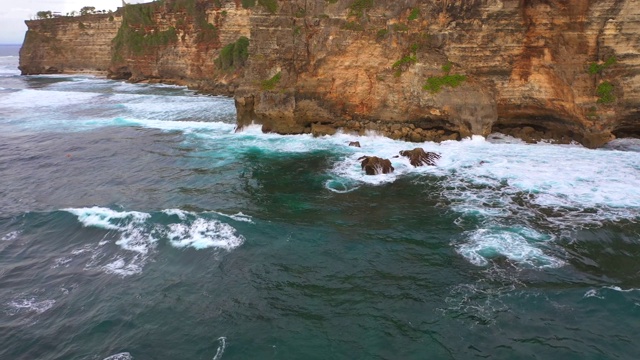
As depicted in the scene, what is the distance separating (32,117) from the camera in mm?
41594

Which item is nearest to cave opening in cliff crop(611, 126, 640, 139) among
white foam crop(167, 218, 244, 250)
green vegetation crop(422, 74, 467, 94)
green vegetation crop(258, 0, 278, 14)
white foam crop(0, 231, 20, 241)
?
green vegetation crop(422, 74, 467, 94)

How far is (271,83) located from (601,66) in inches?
774

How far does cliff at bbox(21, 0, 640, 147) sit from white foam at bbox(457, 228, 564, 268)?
1239 centimetres

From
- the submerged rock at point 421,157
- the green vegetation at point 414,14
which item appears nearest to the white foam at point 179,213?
the submerged rock at point 421,157

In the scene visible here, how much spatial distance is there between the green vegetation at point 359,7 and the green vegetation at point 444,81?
619 centimetres

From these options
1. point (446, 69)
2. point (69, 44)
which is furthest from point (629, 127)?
point (69, 44)

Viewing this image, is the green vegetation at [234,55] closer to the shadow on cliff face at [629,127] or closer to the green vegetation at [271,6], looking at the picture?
the green vegetation at [271,6]

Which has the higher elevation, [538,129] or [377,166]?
[538,129]

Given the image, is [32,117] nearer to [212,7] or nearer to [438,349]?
[212,7]

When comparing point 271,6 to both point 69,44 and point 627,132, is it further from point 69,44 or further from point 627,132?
point 69,44

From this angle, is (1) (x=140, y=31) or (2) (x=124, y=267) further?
(1) (x=140, y=31)

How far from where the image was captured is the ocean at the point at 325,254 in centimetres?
1119

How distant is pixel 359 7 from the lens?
28.2 metres

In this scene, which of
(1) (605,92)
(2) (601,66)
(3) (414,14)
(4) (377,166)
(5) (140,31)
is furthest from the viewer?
(5) (140,31)
